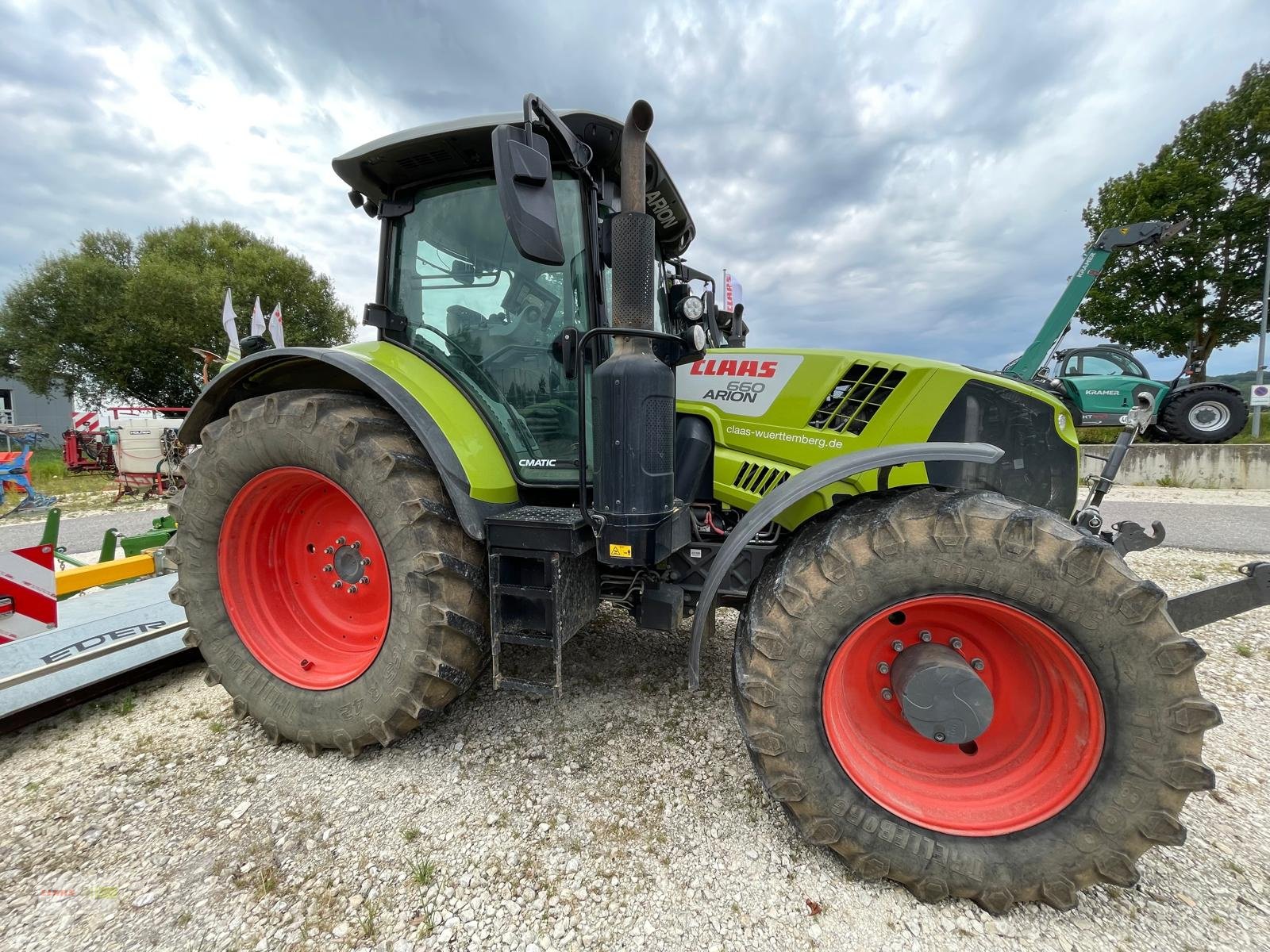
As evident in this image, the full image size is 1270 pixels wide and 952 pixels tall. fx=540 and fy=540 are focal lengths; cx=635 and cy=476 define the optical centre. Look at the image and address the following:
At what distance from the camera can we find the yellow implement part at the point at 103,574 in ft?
9.12

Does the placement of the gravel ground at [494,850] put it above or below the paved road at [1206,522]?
below

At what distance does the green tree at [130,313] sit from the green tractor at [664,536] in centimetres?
1936

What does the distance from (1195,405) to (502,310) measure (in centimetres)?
1371

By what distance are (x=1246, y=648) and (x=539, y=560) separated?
12.9 ft

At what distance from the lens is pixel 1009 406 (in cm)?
197

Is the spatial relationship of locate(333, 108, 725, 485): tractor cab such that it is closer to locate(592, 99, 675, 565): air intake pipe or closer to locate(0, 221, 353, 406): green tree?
locate(592, 99, 675, 565): air intake pipe

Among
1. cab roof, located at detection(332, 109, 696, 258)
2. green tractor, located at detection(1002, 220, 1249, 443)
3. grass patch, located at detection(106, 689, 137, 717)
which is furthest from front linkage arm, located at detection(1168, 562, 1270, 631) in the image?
green tractor, located at detection(1002, 220, 1249, 443)

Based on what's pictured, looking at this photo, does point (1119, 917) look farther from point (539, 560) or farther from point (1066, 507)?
point (539, 560)

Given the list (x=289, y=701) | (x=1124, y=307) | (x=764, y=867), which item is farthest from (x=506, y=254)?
(x=1124, y=307)

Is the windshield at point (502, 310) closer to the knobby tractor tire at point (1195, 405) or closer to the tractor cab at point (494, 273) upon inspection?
the tractor cab at point (494, 273)

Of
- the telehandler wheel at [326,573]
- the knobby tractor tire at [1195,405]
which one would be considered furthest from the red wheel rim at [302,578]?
the knobby tractor tire at [1195,405]

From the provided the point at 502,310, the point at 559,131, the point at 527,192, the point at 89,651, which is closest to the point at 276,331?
the point at 89,651

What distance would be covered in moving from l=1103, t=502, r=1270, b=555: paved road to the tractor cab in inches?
209

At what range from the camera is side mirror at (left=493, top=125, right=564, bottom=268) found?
1.44 m
